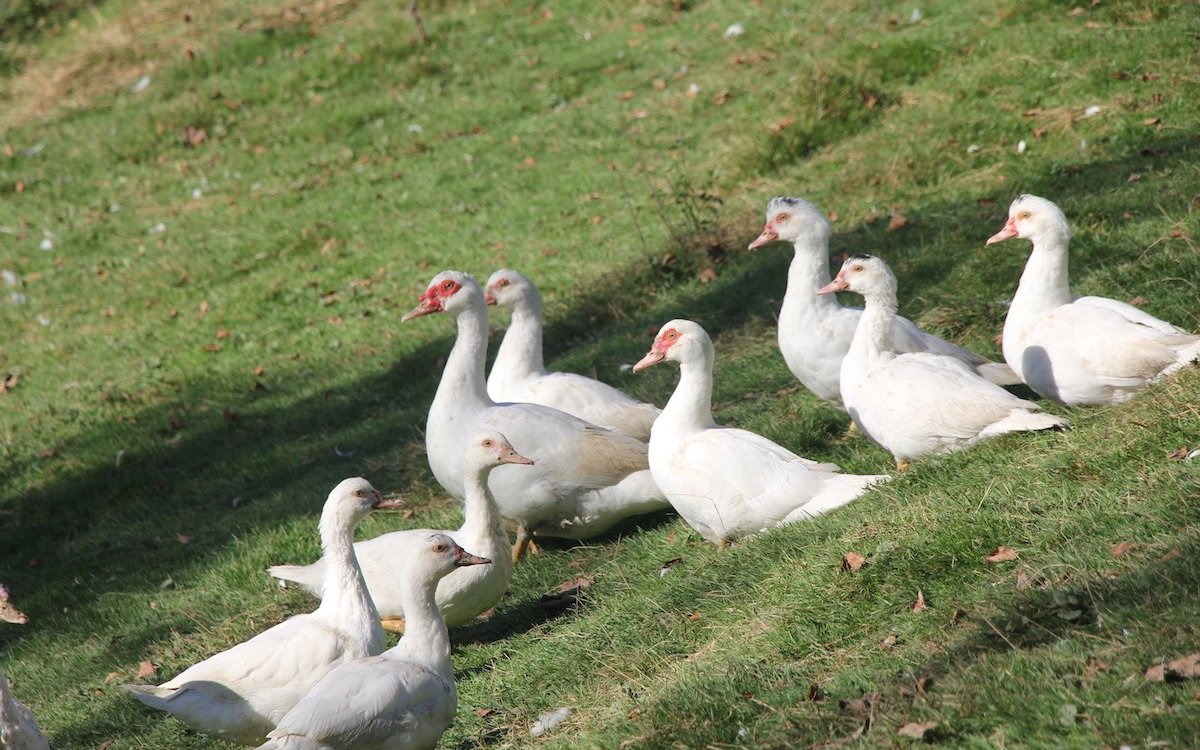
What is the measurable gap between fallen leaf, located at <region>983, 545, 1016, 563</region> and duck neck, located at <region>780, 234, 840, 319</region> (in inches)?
120

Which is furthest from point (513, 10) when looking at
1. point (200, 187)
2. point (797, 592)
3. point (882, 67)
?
point (797, 592)

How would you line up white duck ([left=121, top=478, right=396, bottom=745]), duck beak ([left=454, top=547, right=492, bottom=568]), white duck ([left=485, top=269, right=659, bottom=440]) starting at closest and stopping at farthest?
white duck ([left=121, top=478, right=396, bottom=745]) → duck beak ([left=454, top=547, right=492, bottom=568]) → white duck ([left=485, top=269, right=659, bottom=440])

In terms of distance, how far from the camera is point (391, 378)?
34.9 feet

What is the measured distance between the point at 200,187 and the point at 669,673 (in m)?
11.7

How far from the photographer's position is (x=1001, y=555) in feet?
16.2

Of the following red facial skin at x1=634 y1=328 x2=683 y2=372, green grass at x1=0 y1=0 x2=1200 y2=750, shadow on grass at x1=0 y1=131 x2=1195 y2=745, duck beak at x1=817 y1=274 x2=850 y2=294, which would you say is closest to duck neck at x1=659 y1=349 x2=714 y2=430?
red facial skin at x1=634 y1=328 x2=683 y2=372

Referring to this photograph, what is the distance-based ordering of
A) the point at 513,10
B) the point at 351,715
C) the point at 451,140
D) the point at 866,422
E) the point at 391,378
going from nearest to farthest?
the point at 351,715
the point at 866,422
the point at 391,378
the point at 451,140
the point at 513,10

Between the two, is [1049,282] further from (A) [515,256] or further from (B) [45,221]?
(B) [45,221]

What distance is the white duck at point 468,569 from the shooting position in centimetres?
611

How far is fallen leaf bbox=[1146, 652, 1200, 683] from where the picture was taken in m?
3.83

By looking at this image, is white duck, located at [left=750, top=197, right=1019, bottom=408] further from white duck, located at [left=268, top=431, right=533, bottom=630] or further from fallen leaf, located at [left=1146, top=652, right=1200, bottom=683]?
fallen leaf, located at [left=1146, top=652, right=1200, bottom=683]

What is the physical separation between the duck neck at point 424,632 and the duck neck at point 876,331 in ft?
9.07

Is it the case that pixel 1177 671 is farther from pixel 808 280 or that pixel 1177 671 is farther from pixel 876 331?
pixel 808 280

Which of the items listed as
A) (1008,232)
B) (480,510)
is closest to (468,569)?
(480,510)
